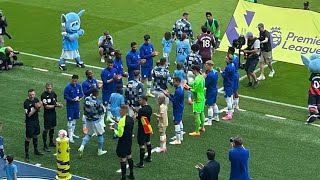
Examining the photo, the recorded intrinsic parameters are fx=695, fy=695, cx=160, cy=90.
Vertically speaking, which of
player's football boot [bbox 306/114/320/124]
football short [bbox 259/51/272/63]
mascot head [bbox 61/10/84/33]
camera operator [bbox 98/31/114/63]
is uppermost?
mascot head [bbox 61/10/84/33]

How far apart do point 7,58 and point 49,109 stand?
24.4 feet

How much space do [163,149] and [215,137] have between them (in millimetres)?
1870

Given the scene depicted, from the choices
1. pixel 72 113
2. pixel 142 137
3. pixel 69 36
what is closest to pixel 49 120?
pixel 72 113

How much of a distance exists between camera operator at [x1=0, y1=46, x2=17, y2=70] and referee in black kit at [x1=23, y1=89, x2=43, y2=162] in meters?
7.32

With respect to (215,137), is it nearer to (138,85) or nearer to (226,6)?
(138,85)

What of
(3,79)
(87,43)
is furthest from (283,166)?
(87,43)

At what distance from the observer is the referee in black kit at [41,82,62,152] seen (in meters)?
18.3

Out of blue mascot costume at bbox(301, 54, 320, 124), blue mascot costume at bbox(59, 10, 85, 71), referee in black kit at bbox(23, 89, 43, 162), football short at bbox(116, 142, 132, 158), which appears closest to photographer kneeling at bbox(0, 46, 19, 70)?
blue mascot costume at bbox(59, 10, 85, 71)

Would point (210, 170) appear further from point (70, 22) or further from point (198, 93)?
point (70, 22)

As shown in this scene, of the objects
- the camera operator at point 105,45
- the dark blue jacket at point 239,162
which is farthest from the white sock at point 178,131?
the camera operator at point 105,45

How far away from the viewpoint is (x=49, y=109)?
60.2 ft

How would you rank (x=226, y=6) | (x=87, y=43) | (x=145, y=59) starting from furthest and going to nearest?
(x=226, y=6) → (x=87, y=43) → (x=145, y=59)

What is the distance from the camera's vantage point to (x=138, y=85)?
1908cm

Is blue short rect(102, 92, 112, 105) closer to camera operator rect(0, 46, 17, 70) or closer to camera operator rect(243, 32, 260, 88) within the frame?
camera operator rect(243, 32, 260, 88)
